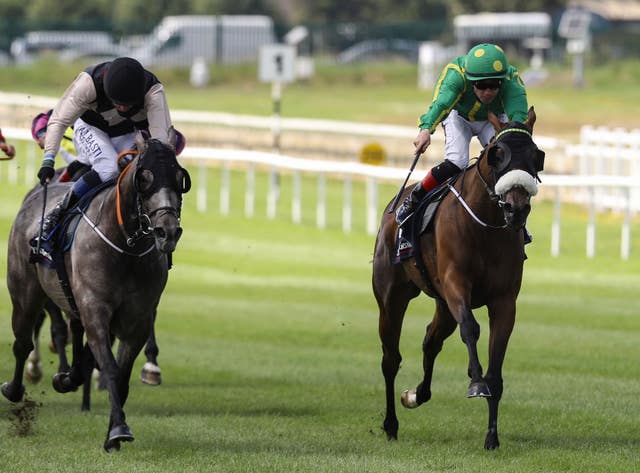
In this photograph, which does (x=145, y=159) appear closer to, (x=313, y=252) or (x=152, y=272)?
(x=152, y=272)

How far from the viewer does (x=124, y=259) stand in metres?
8.32

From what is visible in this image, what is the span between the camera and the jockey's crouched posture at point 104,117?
8.77m

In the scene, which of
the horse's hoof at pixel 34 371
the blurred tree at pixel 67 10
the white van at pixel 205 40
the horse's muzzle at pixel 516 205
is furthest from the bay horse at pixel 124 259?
the blurred tree at pixel 67 10

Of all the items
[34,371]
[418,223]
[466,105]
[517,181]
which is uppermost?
[466,105]

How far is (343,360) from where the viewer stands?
12383mm

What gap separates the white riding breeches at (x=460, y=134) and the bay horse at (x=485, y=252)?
44cm

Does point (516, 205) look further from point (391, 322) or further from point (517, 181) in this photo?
point (391, 322)

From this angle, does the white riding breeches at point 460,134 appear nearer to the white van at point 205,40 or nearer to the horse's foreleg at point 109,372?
the horse's foreleg at point 109,372

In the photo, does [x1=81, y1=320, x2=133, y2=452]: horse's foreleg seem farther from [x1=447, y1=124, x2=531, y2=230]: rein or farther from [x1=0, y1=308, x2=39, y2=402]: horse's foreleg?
[x1=447, y1=124, x2=531, y2=230]: rein

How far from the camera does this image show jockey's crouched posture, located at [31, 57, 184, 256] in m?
8.77

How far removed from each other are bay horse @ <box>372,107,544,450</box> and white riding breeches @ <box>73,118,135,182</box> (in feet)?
5.88

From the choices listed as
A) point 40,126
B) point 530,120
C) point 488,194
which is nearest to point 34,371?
point 40,126

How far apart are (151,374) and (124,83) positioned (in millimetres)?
2845

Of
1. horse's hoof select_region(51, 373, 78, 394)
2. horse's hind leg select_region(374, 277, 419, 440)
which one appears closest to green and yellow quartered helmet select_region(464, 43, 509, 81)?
horse's hind leg select_region(374, 277, 419, 440)
